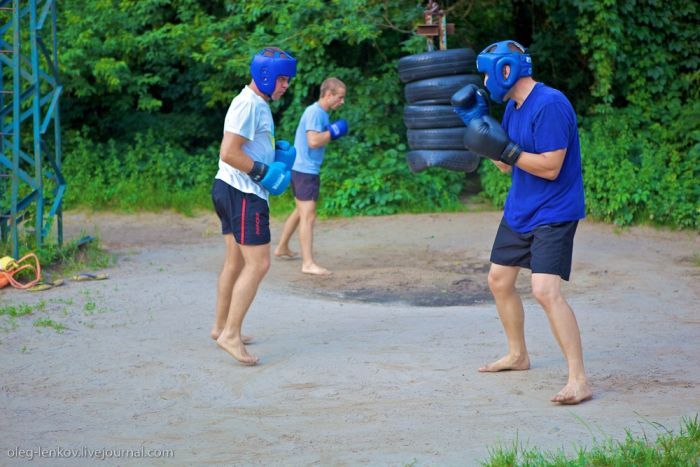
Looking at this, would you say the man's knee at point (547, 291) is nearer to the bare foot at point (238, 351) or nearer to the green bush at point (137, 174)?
the bare foot at point (238, 351)

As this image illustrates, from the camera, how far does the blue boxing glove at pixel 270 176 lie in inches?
228

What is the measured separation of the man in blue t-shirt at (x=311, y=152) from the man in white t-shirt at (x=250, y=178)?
311 centimetres

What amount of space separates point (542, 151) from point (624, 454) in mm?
1722

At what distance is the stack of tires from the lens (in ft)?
24.1

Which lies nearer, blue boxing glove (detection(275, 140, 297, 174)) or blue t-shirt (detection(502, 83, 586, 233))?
blue t-shirt (detection(502, 83, 586, 233))

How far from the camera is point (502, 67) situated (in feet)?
16.8

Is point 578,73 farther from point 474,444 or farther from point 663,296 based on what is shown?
point 474,444

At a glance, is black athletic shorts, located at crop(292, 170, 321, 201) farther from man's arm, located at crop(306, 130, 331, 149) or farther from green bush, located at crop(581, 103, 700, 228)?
green bush, located at crop(581, 103, 700, 228)

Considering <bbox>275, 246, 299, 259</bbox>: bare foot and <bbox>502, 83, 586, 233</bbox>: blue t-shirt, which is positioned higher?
<bbox>502, 83, 586, 233</bbox>: blue t-shirt

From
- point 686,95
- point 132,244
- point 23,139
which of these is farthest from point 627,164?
point 23,139

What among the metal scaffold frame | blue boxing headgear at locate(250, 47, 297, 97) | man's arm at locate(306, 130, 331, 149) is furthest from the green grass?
the metal scaffold frame

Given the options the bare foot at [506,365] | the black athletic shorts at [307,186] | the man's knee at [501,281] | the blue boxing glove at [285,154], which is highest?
the blue boxing glove at [285,154]

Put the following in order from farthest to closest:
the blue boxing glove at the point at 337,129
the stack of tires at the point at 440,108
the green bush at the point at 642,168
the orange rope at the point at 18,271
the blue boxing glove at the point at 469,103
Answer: the green bush at the point at 642,168 → the blue boxing glove at the point at 337,129 → the orange rope at the point at 18,271 → the stack of tires at the point at 440,108 → the blue boxing glove at the point at 469,103

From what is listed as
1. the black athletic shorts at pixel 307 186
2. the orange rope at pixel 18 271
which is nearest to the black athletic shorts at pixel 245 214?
the orange rope at pixel 18 271
